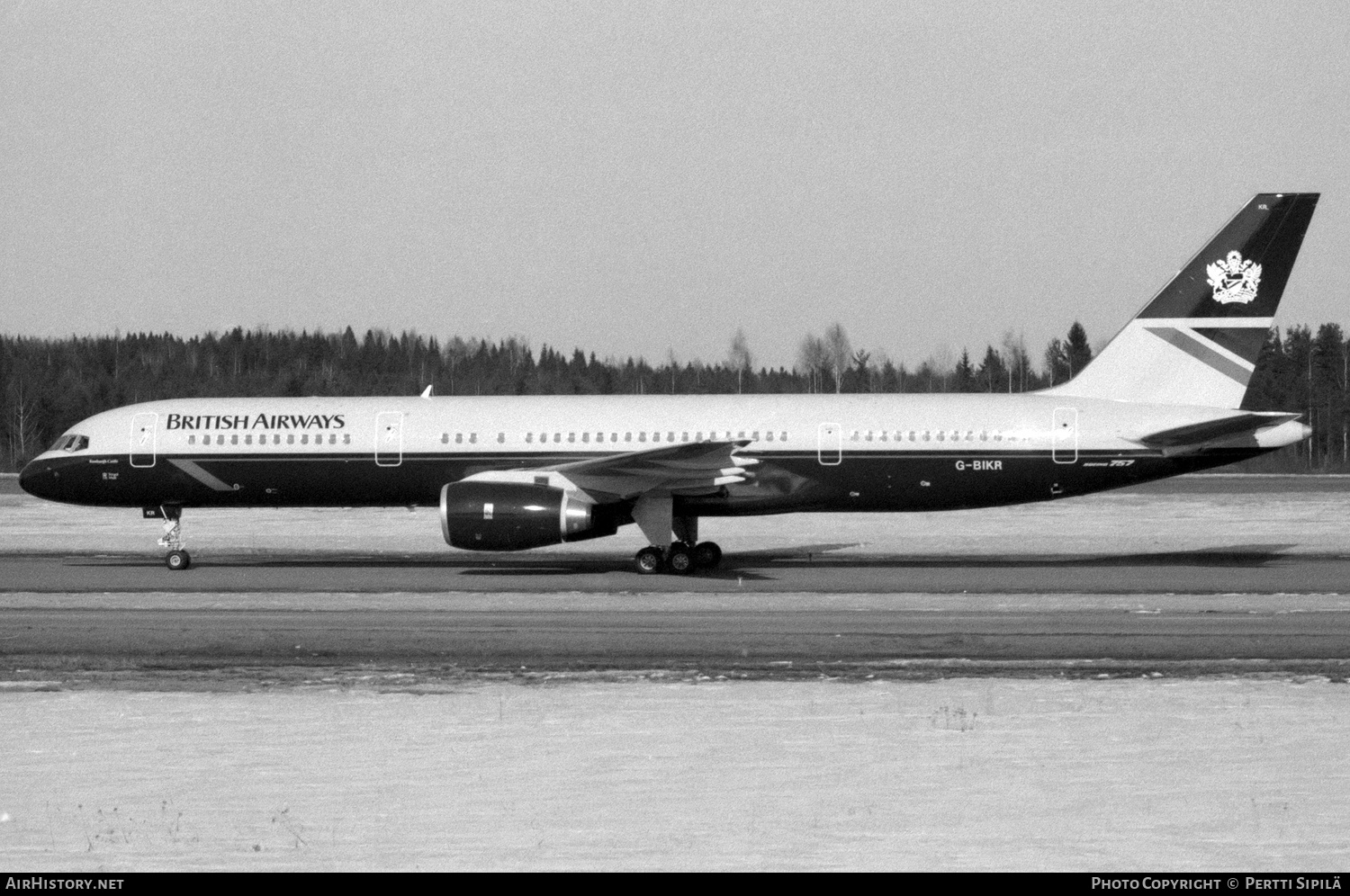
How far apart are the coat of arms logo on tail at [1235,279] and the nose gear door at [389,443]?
1446cm

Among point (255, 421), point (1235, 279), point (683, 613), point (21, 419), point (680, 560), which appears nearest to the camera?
point (683, 613)

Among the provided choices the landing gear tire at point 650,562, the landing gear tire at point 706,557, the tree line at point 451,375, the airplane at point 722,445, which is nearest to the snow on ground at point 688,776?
the airplane at point 722,445

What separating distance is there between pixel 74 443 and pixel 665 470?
1126cm

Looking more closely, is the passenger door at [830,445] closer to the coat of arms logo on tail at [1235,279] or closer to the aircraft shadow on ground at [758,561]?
the aircraft shadow on ground at [758,561]

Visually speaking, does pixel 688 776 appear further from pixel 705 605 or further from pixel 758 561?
pixel 758 561

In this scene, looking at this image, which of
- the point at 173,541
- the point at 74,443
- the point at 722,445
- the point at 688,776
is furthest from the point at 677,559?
the point at 688,776

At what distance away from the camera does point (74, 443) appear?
27688 mm

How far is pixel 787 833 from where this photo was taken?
8.49 m

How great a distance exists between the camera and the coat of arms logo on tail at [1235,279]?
2556cm

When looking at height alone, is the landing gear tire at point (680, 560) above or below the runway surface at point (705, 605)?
above

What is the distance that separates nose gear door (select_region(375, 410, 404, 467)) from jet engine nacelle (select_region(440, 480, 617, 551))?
263 centimetres
